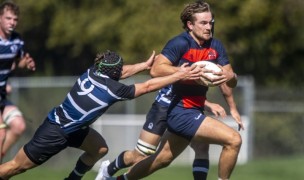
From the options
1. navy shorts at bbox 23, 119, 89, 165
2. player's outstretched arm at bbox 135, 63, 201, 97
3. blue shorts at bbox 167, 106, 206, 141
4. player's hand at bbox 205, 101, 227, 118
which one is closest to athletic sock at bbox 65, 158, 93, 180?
navy shorts at bbox 23, 119, 89, 165

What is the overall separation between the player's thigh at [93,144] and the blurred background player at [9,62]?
6.63 feet

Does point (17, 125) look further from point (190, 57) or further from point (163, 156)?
point (190, 57)

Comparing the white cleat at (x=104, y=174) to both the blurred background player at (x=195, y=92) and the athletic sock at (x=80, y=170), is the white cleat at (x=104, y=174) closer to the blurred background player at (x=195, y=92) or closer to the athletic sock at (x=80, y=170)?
the athletic sock at (x=80, y=170)

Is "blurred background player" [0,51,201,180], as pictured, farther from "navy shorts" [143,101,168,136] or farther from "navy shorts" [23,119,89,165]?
"navy shorts" [143,101,168,136]

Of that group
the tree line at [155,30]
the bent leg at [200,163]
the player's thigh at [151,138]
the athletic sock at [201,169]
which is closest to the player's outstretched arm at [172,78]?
the bent leg at [200,163]

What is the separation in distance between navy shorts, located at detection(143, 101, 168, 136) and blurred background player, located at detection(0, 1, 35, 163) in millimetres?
2071

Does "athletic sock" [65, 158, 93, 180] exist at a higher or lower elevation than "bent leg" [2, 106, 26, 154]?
higher

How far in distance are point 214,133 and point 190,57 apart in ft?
2.93

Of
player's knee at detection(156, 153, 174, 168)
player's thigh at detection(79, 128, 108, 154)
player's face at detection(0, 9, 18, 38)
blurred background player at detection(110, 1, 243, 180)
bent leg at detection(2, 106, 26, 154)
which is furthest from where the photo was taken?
bent leg at detection(2, 106, 26, 154)

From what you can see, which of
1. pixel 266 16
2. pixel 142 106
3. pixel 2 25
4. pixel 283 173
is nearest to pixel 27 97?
pixel 142 106

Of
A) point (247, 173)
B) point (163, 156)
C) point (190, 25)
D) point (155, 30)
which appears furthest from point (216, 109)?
point (155, 30)

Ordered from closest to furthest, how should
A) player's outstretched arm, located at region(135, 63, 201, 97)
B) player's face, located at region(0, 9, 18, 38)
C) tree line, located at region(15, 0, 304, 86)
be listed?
player's outstretched arm, located at region(135, 63, 201, 97) < player's face, located at region(0, 9, 18, 38) < tree line, located at region(15, 0, 304, 86)

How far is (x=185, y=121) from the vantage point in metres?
11.4

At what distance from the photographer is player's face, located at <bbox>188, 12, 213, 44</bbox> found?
1146 centimetres
